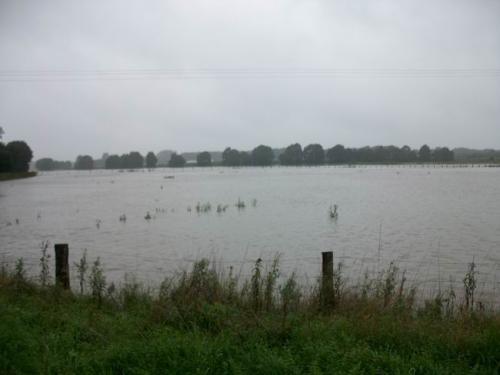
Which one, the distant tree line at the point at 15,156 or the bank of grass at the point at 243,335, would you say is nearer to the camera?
the bank of grass at the point at 243,335

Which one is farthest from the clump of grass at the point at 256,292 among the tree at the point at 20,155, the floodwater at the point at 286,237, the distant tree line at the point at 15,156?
the tree at the point at 20,155

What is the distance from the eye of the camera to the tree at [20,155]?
128 metres

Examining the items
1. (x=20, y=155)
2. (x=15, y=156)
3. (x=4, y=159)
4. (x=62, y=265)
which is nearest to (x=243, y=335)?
(x=62, y=265)

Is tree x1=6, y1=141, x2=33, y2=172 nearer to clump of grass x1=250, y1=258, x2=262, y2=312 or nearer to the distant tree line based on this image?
the distant tree line

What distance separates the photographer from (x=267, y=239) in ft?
75.1

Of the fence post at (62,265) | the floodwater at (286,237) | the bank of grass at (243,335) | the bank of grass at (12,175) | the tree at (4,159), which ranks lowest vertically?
the floodwater at (286,237)

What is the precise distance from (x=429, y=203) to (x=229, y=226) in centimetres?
2095

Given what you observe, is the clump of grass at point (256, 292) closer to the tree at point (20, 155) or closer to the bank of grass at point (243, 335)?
the bank of grass at point (243, 335)

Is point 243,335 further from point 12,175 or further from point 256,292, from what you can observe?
point 12,175

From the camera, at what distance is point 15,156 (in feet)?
429

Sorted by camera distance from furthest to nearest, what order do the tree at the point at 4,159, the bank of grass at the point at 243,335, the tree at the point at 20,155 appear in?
1. the tree at the point at 20,155
2. the tree at the point at 4,159
3. the bank of grass at the point at 243,335

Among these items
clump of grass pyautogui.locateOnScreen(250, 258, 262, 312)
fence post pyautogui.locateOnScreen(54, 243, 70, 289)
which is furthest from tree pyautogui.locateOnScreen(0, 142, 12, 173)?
clump of grass pyautogui.locateOnScreen(250, 258, 262, 312)

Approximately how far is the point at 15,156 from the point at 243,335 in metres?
144

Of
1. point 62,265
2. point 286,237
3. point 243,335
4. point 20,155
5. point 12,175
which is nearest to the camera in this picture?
point 243,335
